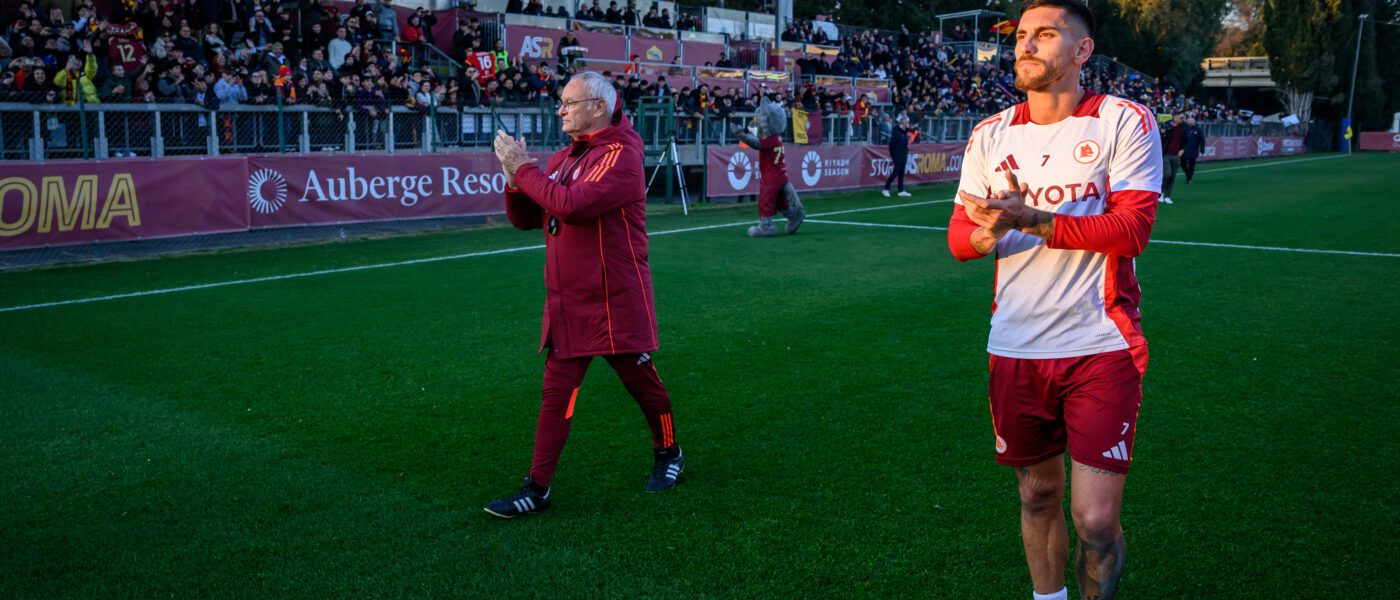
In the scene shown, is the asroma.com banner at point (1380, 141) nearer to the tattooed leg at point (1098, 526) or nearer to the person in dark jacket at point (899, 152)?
the person in dark jacket at point (899, 152)

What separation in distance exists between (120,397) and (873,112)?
2533 cm

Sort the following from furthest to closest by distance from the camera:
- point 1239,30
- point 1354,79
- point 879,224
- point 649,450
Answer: point 1239,30, point 1354,79, point 879,224, point 649,450

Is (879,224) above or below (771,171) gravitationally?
below

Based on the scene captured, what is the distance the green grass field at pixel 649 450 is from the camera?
4.20 m

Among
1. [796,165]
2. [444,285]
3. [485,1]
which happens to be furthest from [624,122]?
[485,1]

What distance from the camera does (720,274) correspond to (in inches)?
480

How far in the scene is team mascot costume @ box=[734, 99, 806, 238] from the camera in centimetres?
Result: 1495

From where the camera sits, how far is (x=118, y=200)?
13.0 meters

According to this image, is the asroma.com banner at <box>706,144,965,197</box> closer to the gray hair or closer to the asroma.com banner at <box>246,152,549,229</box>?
the asroma.com banner at <box>246,152,549,229</box>

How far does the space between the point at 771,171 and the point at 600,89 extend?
35.0ft

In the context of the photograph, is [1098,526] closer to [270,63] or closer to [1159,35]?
[270,63]

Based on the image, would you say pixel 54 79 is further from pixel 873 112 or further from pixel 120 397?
pixel 873 112

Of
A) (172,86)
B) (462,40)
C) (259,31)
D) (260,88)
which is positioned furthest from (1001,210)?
(462,40)

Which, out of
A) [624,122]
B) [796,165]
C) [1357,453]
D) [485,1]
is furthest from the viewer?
[485,1]
